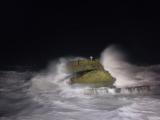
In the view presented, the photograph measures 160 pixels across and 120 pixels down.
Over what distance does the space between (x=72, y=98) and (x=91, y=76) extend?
346cm

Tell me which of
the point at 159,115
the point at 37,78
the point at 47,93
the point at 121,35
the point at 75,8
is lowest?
the point at 159,115

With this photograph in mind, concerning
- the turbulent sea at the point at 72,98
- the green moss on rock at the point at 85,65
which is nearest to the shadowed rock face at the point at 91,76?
the green moss on rock at the point at 85,65

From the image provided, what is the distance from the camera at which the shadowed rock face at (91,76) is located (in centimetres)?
2964

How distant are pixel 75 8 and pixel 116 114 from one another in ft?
193

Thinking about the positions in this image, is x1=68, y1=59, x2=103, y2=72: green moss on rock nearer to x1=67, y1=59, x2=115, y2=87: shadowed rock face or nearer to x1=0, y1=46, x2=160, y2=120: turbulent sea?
x1=67, y1=59, x2=115, y2=87: shadowed rock face

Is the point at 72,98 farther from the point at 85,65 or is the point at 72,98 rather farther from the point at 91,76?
the point at 85,65

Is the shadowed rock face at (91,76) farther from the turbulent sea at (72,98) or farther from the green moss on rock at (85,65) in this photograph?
the turbulent sea at (72,98)

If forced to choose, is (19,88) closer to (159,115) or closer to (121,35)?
(159,115)

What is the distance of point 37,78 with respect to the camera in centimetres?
3597

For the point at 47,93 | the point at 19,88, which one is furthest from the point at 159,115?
the point at 19,88

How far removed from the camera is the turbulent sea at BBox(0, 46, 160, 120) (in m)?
23.1

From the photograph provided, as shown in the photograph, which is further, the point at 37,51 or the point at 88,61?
the point at 37,51

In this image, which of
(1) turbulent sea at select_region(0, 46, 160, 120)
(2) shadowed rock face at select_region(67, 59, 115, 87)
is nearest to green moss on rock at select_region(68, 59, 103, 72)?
(2) shadowed rock face at select_region(67, 59, 115, 87)

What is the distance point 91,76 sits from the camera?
29.9 metres
